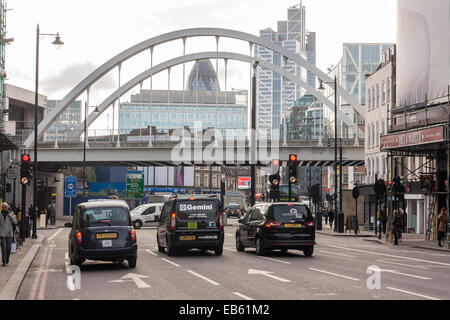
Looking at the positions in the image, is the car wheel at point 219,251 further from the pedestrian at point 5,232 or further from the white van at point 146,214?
the white van at point 146,214

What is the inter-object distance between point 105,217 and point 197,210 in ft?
A: 17.2

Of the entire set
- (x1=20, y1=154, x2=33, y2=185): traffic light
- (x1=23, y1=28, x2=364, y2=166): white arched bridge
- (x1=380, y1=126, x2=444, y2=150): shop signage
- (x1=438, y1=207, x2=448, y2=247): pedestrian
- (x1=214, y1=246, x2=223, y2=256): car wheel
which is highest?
(x1=23, y1=28, x2=364, y2=166): white arched bridge

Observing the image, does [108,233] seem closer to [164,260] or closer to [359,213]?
[164,260]

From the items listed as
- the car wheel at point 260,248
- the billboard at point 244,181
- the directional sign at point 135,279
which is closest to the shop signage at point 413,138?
the car wheel at point 260,248

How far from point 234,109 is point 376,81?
73750 millimetres

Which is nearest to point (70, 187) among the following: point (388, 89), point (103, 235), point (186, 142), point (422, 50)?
point (186, 142)

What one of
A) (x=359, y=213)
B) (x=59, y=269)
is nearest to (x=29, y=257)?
(x=59, y=269)

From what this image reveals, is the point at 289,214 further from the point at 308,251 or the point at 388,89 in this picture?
the point at 388,89

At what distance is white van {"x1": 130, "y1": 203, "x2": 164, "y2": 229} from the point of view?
54.7 m

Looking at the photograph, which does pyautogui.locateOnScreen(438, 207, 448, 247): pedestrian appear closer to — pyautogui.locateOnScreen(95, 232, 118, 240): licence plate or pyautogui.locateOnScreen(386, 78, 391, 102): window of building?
pyautogui.locateOnScreen(95, 232, 118, 240): licence plate

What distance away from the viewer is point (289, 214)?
2533 centimetres

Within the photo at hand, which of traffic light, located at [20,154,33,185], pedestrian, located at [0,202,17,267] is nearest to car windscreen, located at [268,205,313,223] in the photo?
pedestrian, located at [0,202,17,267]

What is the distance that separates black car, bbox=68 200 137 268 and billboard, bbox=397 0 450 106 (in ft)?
75.0

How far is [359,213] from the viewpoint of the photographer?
66.4 m
